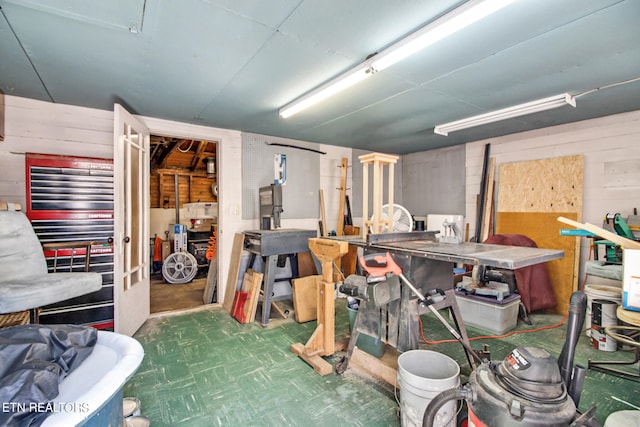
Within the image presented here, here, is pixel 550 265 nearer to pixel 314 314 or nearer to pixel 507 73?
pixel 507 73

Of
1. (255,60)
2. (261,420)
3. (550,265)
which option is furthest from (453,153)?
(261,420)

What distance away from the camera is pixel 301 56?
2174 mm

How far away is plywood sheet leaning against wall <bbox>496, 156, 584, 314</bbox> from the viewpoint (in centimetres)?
374

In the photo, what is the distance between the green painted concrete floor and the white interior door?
0.34m

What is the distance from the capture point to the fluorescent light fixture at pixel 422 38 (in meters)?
1.52

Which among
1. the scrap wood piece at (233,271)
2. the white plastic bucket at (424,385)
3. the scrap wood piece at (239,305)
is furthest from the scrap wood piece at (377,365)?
the scrap wood piece at (233,271)

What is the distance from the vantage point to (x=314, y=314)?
3611mm

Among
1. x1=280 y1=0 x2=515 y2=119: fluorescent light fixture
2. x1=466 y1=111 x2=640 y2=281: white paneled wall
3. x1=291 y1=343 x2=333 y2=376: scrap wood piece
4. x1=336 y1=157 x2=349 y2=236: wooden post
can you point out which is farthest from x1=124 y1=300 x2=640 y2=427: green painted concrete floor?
x1=280 y1=0 x2=515 y2=119: fluorescent light fixture

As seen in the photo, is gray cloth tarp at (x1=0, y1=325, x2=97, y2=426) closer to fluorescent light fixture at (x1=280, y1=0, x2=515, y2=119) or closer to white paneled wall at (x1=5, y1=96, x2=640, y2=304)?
fluorescent light fixture at (x1=280, y1=0, x2=515, y2=119)

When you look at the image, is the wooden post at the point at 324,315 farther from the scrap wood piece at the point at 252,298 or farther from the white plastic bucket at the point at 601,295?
the white plastic bucket at the point at 601,295

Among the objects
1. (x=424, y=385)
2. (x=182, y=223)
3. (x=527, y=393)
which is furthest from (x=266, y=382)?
(x=182, y=223)

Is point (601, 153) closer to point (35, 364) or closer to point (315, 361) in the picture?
point (315, 361)

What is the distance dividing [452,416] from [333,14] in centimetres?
228

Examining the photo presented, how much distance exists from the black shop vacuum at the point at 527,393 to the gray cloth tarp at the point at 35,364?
133 cm
